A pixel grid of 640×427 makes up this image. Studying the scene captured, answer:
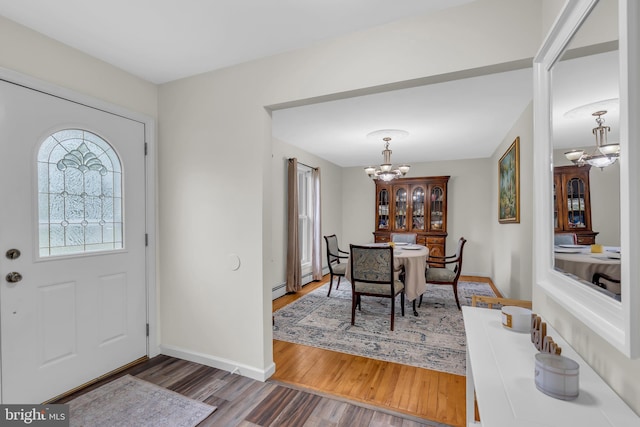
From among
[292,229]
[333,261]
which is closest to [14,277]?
A: [292,229]

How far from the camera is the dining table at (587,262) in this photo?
0.81m

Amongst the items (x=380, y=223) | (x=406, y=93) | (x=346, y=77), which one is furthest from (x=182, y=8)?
(x=380, y=223)

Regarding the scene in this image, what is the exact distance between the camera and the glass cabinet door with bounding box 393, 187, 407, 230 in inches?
239

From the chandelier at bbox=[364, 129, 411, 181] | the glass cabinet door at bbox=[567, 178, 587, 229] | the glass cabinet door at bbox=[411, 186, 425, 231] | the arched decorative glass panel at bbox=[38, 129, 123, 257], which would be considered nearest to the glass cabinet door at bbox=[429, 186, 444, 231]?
the glass cabinet door at bbox=[411, 186, 425, 231]

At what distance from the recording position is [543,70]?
4.27ft

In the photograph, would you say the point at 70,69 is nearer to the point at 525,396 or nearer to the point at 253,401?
the point at 253,401

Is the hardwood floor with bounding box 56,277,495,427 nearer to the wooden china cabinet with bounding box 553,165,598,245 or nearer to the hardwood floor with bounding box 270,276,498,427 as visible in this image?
the hardwood floor with bounding box 270,276,498,427

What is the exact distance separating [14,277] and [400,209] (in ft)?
18.7

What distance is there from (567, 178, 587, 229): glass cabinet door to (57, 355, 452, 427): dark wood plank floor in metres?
1.44

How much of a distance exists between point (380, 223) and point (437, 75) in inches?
190

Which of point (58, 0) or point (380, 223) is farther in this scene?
point (380, 223)

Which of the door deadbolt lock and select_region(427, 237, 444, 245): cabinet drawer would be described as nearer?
the door deadbolt lock

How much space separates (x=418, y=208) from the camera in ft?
19.6

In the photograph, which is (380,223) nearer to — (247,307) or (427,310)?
(427,310)
